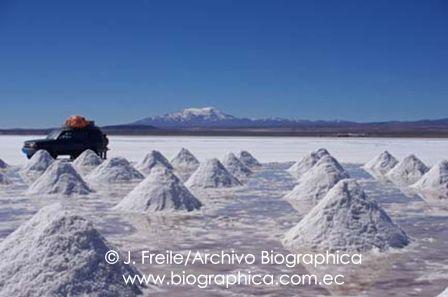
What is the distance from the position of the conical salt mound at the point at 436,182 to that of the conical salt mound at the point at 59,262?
11.3 metres

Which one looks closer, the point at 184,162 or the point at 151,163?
the point at 151,163

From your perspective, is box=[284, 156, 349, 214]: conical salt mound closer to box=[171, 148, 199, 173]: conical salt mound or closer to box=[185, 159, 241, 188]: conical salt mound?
box=[185, 159, 241, 188]: conical salt mound

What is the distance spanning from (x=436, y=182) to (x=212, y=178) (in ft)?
20.1

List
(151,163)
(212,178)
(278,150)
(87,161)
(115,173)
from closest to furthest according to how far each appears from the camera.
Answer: (212,178)
(115,173)
(151,163)
(87,161)
(278,150)

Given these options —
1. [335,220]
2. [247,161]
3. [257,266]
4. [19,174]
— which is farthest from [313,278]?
[247,161]

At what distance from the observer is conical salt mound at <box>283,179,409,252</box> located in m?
8.59

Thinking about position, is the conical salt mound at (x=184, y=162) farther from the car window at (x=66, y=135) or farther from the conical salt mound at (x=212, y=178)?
the conical salt mound at (x=212, y=178)

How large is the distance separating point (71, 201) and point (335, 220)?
6919 millimetres

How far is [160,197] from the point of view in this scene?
12.3 metres

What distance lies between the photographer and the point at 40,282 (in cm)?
577

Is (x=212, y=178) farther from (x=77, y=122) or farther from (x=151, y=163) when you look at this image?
(x=77, y=122)

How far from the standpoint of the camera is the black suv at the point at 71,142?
25402 millimetres

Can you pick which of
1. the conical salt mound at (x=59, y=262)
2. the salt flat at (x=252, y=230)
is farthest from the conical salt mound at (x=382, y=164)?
the conical salt mound at (x=59, y=262)

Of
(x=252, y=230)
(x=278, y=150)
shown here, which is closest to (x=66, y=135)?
(x=278, y=150)
